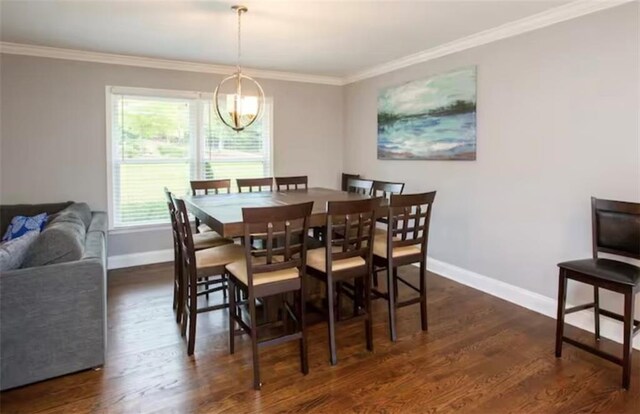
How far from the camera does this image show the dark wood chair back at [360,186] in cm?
419

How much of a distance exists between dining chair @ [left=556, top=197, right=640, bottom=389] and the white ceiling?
1.59m

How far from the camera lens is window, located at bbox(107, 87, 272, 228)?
466 cm

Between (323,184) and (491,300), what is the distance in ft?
9.82

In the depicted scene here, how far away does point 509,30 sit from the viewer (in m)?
3.51

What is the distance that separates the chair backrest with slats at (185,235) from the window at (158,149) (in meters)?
2.23

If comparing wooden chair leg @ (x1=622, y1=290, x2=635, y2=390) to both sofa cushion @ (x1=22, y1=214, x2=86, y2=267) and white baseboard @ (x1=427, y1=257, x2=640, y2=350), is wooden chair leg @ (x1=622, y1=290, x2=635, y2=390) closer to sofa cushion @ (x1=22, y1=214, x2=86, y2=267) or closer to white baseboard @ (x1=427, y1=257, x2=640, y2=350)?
white baseboard @ (x1=427, y1=257, x2=640, y2=350)

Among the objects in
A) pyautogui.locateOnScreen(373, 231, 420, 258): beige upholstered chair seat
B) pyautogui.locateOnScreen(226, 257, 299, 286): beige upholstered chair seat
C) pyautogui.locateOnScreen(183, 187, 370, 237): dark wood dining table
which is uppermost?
pyautogui.locateOnScreen(183, 187, 370, 237): dark wood dining table

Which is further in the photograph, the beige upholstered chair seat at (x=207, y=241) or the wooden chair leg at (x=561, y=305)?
the beige upholstered chair seat at (x=207, y=241)

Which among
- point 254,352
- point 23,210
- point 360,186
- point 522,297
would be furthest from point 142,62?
point 522,297

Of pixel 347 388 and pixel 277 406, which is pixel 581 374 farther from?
pixel 277 406

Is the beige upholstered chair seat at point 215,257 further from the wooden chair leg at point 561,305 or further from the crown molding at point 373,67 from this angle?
the crown molding at point 373,67

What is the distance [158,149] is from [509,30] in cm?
390

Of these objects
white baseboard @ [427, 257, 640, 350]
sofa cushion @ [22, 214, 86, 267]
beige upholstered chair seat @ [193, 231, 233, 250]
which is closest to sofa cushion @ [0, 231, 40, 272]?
sofa cushion @ [22, 214, 86, 267]

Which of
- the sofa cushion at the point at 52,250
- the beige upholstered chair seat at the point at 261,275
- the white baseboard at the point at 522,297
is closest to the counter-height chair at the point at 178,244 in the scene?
the beige upholstered chair seat at the point at 261,275
